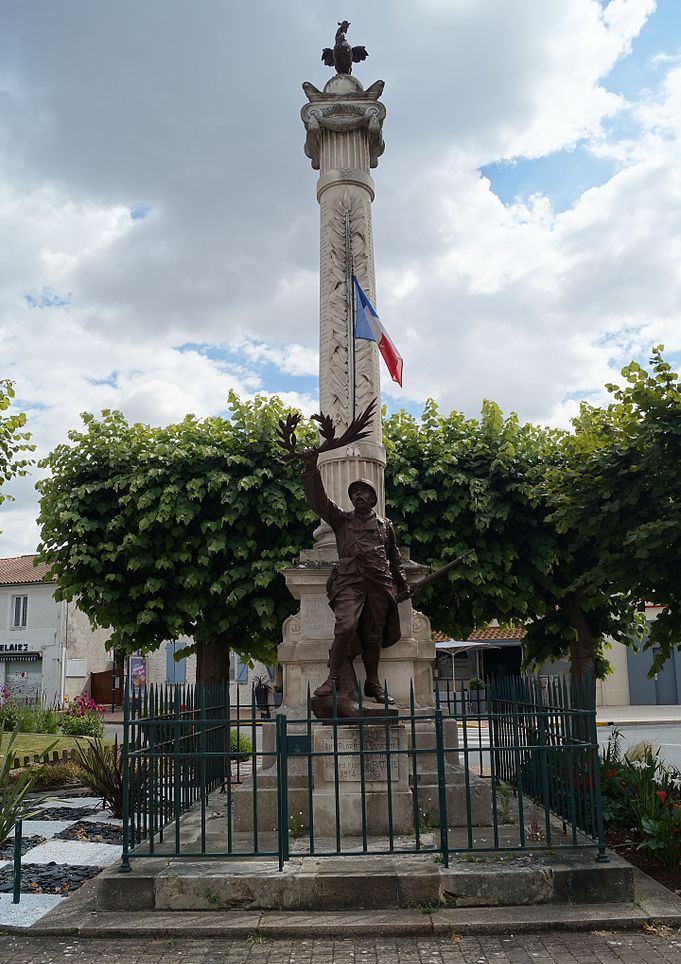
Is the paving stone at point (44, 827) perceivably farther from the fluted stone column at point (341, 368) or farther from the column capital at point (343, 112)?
the column capital at point (343, 112)

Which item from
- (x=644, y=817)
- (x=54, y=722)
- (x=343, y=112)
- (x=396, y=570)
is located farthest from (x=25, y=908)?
(x=54, y=722)

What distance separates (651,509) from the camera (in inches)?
377

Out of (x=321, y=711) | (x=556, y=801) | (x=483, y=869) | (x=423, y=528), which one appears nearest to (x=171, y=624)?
(x=423, y=528)

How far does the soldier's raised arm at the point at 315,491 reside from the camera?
684 centimetres

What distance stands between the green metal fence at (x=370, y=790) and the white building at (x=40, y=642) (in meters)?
28.4

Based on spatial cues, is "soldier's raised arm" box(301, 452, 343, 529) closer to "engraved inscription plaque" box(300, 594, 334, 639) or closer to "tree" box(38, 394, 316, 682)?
"engraved inscription plaque" box(300, 594, 334, 639)

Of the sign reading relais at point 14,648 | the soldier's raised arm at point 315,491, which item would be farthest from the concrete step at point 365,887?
the sign reading relais at point 14,648

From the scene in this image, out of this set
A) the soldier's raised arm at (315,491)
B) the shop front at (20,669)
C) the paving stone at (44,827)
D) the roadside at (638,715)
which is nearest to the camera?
the soldier's raised arm at (315,491)

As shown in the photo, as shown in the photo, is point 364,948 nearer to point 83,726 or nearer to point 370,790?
point 370,790

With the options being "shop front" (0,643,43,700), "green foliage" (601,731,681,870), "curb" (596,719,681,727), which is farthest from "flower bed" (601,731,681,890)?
"shop front" (0,643,43,700)

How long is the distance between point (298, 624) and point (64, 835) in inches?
115

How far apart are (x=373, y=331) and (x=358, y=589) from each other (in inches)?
115

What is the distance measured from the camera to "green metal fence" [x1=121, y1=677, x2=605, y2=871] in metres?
5.64

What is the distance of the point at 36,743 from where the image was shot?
531 inches
